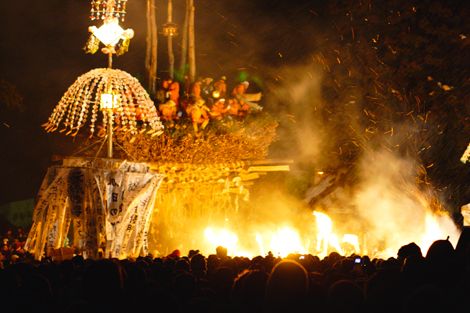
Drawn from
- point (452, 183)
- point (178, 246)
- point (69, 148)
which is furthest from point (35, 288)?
point (452, 183)

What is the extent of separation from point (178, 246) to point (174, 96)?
12.1 feet

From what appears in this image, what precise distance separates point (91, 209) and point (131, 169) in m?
1.01

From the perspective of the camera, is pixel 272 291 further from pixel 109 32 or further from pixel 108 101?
pixel 109 32

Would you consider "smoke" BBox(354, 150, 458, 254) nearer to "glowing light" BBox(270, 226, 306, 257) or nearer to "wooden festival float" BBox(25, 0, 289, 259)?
"glowing light" BBox(270, 226, 306, 257)

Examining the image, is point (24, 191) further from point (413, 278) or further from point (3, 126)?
point (413, 278)

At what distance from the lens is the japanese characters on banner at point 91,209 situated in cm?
941

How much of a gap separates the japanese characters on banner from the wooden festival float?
15 mm

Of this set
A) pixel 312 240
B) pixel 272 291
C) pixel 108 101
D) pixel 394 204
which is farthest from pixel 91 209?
pixel 394 204

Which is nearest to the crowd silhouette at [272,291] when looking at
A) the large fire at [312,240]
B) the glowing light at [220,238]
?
the glowing light at [220,238]

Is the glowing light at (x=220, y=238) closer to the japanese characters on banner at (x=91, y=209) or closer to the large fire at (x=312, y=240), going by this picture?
the large fire at (x=312, y=240)

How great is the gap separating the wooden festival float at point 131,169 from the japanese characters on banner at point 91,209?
0.05ft

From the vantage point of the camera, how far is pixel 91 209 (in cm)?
945

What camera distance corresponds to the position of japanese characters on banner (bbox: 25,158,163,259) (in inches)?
370

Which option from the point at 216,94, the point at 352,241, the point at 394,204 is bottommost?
the point at 352,241
